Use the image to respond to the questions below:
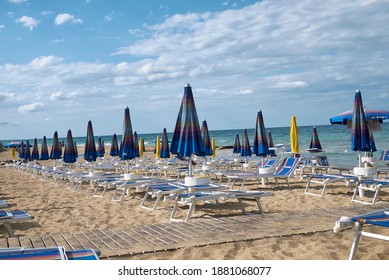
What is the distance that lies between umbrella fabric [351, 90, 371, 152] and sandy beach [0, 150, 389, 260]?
3.52 ft

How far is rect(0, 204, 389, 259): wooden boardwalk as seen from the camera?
4.05 metres

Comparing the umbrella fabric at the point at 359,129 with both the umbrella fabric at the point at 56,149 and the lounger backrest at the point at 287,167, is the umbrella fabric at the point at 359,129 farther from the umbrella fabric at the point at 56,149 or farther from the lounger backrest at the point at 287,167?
the umbrella fabric at the point at 56,149

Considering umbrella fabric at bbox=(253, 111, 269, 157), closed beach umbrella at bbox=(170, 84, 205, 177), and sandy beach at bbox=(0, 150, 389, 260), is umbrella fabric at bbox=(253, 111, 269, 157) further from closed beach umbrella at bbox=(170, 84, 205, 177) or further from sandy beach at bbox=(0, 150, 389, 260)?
closed beach umbrella at bbox=(170, 84, 205, 177)

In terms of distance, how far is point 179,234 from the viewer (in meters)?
4.46

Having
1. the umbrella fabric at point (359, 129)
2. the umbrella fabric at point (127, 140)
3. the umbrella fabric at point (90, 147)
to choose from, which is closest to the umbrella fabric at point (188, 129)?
the umbrella fabric at point (127, 140)

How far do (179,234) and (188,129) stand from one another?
8.29 feet

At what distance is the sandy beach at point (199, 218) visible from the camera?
12.6 ft

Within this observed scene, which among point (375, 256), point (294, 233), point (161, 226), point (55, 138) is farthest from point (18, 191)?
point (375, 256)

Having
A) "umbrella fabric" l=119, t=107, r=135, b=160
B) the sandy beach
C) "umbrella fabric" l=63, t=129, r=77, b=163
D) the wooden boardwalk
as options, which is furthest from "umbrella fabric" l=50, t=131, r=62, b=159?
the wooden boardwalk

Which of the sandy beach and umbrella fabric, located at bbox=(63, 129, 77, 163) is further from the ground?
umbrella fabric, located at bbox=(63, 129, 77, 163)

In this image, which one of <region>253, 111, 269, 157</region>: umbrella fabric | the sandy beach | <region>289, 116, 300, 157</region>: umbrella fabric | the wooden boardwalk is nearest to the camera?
the sandy beach

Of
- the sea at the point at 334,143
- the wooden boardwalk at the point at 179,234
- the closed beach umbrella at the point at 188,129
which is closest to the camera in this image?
the wooden boardwalk at the point at 179,234

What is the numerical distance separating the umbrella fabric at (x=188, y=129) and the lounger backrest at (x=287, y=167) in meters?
3.52
